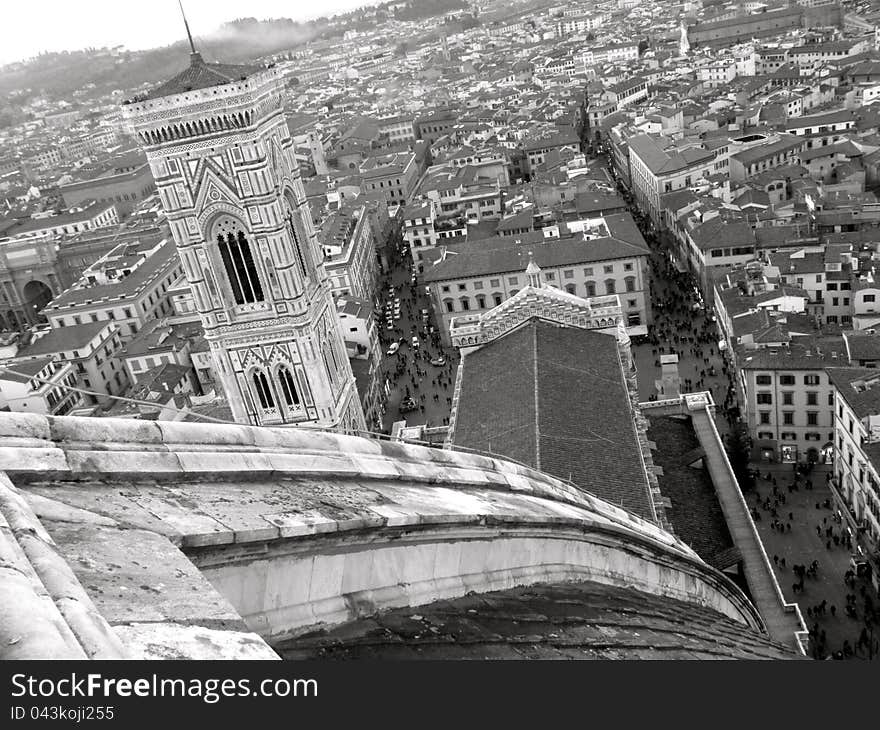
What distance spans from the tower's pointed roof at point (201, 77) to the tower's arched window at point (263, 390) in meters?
12.2

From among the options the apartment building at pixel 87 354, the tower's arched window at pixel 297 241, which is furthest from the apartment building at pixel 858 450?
the apartment building at pixel 87 354

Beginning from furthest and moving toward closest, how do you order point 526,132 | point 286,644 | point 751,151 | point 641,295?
point 526,132 → point 751,151 → point 641,295 → point 286,644

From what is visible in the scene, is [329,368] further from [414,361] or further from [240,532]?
[240,532]

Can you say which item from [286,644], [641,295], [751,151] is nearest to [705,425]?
[641,295]

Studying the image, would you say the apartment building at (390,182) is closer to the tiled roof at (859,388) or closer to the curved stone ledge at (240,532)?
the tiled roof at (859,388)

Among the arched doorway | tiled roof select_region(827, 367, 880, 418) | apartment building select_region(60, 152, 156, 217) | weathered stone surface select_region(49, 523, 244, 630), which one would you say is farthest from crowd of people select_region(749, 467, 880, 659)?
apartment building select_region(60, 152, 156, 217)

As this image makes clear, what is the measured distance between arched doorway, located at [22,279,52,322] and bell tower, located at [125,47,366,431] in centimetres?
6917

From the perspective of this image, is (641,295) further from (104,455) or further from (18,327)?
(18,327)

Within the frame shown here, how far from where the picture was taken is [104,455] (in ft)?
20.7

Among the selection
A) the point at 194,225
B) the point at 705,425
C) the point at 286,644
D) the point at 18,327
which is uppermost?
the point at 286,644

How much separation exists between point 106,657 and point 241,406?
120ft

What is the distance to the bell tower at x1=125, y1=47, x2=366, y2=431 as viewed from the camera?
33.7 metres

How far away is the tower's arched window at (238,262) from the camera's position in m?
35.5

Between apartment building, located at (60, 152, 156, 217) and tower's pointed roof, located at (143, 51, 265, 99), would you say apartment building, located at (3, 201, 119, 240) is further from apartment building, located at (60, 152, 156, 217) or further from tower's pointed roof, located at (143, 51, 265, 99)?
tower's pointed roof, located at (143, 51, 265, 99)
